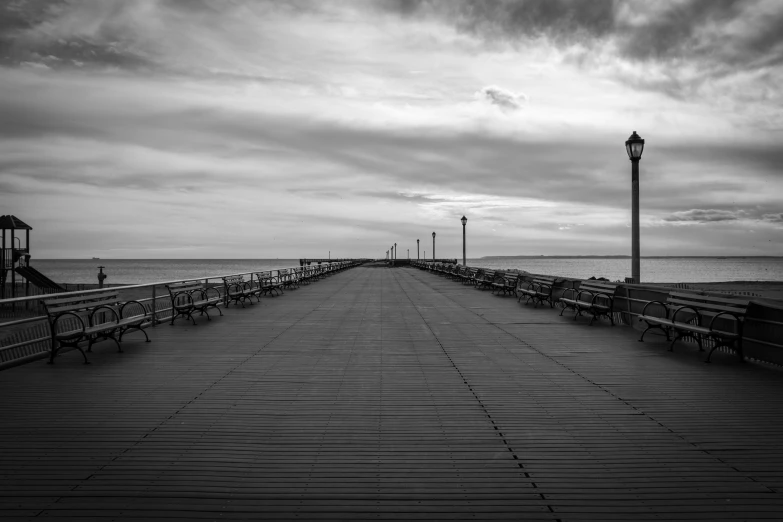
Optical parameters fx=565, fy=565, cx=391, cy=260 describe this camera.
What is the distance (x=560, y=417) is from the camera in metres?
5.09

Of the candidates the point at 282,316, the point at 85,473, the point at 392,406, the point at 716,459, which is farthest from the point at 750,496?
the point at 282,316

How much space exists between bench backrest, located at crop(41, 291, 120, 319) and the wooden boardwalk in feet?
2.35

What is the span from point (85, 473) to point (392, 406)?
264 centimetres

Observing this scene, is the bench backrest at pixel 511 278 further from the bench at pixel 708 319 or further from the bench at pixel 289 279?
the bench at pixel 708 319

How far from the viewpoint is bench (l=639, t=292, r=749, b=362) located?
7617 millimetres

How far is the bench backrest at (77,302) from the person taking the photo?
299 inches

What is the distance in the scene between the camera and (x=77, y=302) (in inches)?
330

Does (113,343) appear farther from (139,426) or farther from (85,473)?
(85,473)

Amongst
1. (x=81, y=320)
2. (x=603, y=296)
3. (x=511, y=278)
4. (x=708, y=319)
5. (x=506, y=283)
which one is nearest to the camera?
(x=81, y=320)

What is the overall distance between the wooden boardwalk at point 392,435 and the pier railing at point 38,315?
598 mm

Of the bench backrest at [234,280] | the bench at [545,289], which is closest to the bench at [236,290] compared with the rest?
the bench backrest at [234,280]

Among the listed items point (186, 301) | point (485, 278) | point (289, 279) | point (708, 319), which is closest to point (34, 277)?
point (289, 279)

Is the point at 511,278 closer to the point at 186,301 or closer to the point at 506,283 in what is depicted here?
the point at 506,283

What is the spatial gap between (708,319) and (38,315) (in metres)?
12.9
